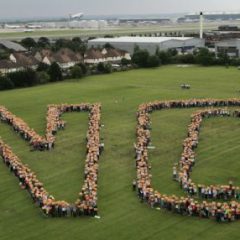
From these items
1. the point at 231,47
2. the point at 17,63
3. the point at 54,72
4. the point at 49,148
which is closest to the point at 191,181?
the point at 49,148

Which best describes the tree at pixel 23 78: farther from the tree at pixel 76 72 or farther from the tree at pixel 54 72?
the tree at pixel 76 72

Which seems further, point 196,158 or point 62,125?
point 62,125

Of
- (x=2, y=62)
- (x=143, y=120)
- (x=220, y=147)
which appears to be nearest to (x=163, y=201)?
(x=220, y=147)

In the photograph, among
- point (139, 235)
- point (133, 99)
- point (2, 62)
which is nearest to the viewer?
point (139, 235)

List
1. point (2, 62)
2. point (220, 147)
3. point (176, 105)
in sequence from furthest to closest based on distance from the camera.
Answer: point (2, 62) → point (176, 105) → point (220, 147)

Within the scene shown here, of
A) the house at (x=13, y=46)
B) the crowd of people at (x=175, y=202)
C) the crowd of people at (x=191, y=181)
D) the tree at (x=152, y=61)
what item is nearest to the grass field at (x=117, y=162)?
the crowd of people at (x=175, y=202)

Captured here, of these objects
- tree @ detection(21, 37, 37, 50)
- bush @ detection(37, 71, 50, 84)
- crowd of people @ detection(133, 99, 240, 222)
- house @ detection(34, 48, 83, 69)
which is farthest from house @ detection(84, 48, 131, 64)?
crowd of people @ detection(133, 99, 240, 222)

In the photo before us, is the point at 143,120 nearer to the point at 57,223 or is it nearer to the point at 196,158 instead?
the point at 196,158
